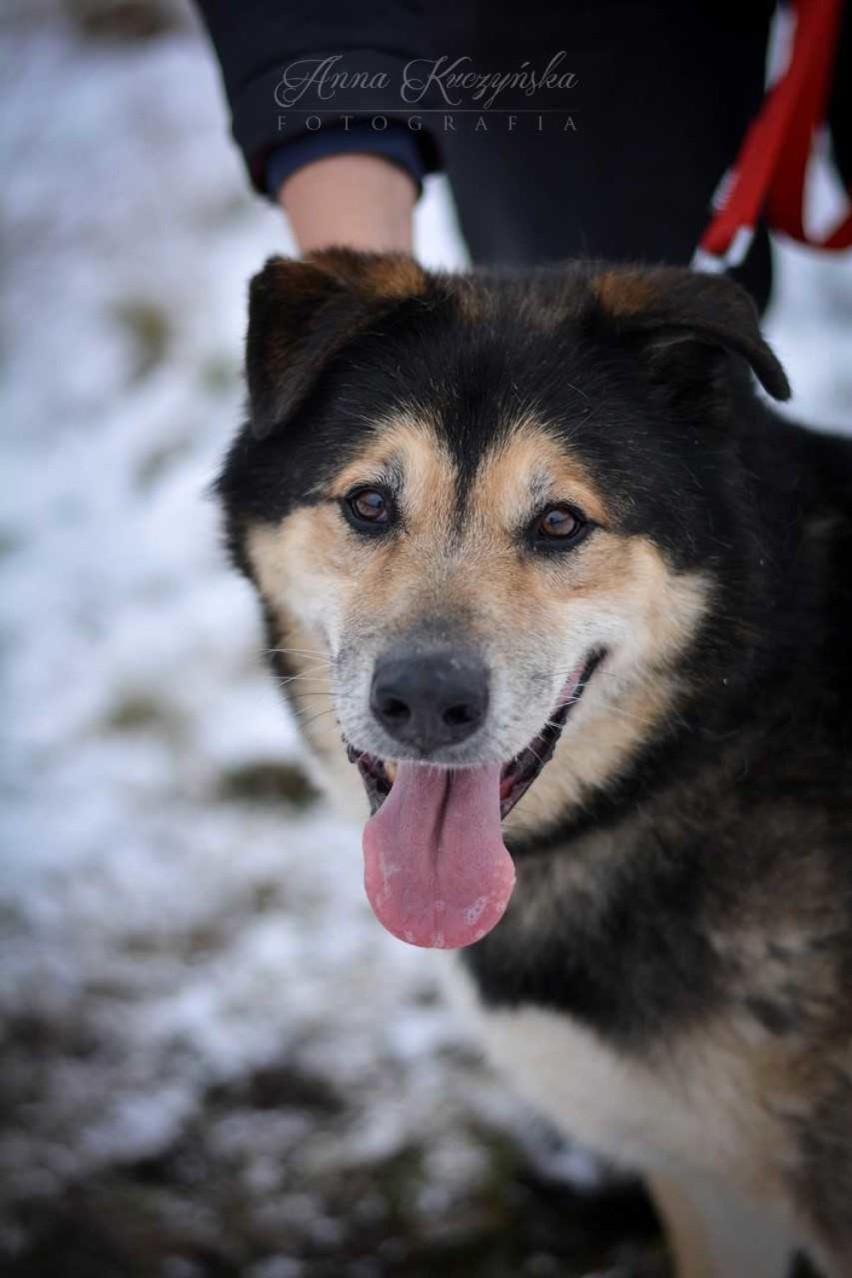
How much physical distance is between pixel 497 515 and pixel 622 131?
1.28 metres

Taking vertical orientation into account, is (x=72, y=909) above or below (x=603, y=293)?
below

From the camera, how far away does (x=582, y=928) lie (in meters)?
2.29

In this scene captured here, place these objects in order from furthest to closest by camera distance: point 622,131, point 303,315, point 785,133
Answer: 1. point 622,131
2. point 785,133
3. point 303,315

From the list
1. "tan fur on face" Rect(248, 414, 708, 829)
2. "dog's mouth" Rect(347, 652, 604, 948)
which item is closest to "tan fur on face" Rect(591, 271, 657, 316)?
"tan fur on face" Rect(248, 414, 708, 829)

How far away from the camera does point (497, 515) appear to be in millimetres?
2061

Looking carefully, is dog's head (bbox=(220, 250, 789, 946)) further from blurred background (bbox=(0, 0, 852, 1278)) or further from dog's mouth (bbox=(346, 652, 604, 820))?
blurred background (bbox=(0, 0, 852, 1278))

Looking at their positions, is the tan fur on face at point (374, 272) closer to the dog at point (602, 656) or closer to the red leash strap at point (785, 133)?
the dog at point (602, 656)

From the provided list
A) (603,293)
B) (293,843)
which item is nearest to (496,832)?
(603,293)

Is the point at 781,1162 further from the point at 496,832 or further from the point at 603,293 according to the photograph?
the point at 603,293

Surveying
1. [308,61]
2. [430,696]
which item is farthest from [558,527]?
[308,61]

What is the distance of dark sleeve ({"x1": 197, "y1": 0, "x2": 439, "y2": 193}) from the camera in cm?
246

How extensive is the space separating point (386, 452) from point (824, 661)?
97cm

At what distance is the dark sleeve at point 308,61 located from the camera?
8.09ft

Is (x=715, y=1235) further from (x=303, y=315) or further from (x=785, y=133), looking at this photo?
(x=785, y=133)
